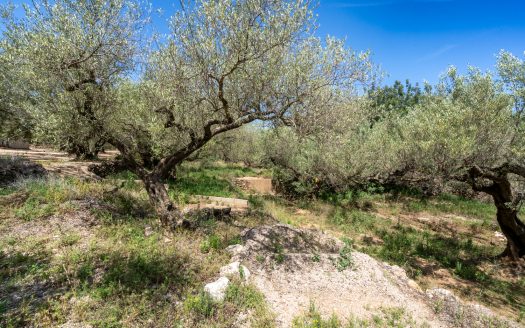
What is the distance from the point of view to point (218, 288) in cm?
583

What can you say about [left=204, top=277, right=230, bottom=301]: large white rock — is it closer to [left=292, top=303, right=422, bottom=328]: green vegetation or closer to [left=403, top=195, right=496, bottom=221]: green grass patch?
[left=292, top=303, right=422, bottom=328]: green vegetation

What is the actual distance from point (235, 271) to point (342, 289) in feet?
8.37

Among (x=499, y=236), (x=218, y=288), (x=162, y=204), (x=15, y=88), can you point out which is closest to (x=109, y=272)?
(x=218, y=288)

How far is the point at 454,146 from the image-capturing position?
29.5 feet

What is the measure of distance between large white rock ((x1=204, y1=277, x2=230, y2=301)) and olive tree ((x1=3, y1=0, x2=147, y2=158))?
6.12 metres

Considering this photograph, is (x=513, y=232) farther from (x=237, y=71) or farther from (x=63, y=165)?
(x=63, y=165)

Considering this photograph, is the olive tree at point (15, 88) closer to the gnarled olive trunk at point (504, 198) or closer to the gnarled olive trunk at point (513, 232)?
the gnarled olive trunk at point (504, 198)

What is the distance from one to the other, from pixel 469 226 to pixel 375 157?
635 centimetres

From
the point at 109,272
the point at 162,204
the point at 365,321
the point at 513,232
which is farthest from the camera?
the point at 513,232

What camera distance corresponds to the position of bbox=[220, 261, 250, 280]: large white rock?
6.46m

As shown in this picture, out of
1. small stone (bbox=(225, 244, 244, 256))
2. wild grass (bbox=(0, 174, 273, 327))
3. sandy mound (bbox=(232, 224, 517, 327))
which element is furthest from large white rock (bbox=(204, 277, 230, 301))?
small stone (bbox=(225, 244, 244, 256))

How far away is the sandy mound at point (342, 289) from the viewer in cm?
591

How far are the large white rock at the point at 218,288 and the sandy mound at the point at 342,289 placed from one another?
0.77 metres

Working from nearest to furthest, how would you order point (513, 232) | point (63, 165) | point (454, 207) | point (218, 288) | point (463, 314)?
point (218, 288) → point (463, 314) → point (513, 232) → point (63, 165) → point (454, 207)
